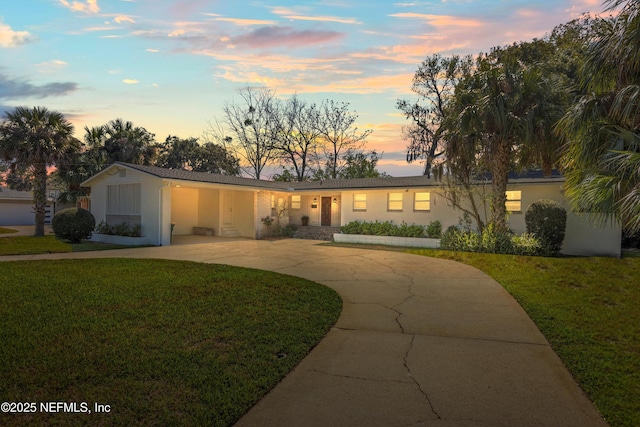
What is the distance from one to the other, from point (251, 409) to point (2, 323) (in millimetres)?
4225

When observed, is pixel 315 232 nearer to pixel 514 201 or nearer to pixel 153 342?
pixel 514 201

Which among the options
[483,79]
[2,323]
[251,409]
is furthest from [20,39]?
[483,79]

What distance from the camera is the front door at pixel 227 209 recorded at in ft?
71.2

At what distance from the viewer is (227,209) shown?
71.9 ft

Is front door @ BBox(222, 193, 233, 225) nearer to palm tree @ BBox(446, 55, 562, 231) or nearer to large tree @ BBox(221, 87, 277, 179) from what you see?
palm tree @ BBox(446, 55, 562, 231)

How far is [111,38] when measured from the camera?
11.3 metres

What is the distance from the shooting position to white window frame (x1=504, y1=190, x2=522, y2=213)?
52.9 ft

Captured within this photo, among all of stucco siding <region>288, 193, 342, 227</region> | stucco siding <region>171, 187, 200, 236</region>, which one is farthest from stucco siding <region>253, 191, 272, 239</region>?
stucco siding <region>171, 187, 200, 236</region>

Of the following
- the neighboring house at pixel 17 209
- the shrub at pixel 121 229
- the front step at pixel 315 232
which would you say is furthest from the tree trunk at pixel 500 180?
the neighboring house at pixel 17 209

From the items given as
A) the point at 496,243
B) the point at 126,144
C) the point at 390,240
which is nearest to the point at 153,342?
the point at 496,243

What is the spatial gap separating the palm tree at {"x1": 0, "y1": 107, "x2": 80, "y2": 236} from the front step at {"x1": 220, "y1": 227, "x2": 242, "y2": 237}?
373 inches

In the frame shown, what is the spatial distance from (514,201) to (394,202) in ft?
17.8

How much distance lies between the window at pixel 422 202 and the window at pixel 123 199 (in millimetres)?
12967

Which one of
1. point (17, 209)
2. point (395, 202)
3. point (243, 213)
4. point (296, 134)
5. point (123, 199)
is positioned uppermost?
point (296, 134)
